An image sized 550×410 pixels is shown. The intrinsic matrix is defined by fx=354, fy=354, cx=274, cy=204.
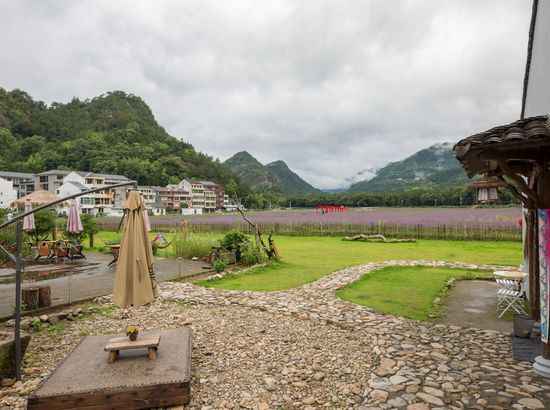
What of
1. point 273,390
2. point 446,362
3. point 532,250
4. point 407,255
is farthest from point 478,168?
point 407,255

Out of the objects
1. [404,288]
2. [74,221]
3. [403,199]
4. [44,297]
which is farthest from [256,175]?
[44,297]

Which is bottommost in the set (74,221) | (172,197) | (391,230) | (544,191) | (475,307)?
(475,307)

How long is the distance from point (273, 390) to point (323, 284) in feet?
18.0

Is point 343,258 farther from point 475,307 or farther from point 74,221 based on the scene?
point 74,221

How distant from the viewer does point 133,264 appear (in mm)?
4793

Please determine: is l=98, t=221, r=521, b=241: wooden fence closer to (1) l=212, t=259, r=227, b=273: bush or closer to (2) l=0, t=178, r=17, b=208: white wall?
(1) l=212, t=259, r=227, b=273: bush

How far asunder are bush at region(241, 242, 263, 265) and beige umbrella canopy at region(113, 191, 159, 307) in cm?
791

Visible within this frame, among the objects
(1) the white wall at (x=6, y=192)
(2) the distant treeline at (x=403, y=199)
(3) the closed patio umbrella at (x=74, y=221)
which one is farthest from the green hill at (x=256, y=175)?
(3) the closed patio umbrella at (x=74, y=221)

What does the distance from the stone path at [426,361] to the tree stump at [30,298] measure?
2850 millimetres

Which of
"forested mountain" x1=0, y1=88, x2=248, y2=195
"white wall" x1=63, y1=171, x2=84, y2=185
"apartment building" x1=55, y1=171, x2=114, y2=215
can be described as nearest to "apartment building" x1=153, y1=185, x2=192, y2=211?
"forested mountain" x1=0, y1=88, x2=248, y2=195

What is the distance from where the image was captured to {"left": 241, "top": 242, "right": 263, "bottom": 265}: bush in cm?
1275

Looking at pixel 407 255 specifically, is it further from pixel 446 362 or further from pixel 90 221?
pixel 90 221

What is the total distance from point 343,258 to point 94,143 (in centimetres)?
8888

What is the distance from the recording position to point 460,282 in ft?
32.9
